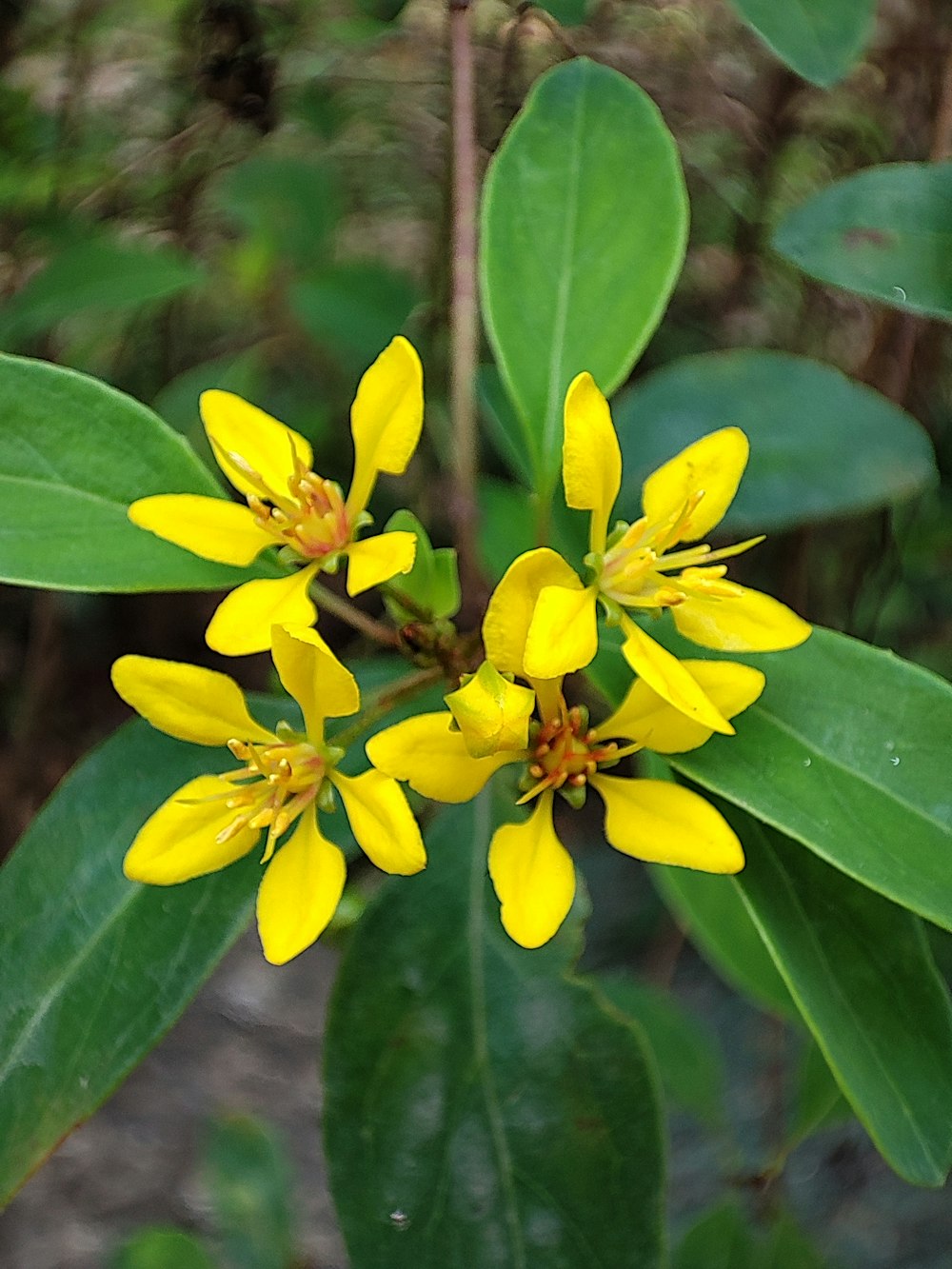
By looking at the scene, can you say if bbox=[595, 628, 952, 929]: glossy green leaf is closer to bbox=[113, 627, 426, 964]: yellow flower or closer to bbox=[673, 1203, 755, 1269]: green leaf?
bbox=[113, 627, 426, 964]: yellow flower

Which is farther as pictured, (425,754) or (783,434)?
(783,434)

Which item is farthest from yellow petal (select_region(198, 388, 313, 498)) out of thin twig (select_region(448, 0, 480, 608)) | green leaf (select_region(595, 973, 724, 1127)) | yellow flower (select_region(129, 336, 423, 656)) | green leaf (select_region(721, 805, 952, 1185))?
green leaf (select_region(595, 973, 724, 1127))

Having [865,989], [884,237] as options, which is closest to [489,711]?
[865,989]

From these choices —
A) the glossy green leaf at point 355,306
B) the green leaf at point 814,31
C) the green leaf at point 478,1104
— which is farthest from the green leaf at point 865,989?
the glossy green leaf at point 355,306

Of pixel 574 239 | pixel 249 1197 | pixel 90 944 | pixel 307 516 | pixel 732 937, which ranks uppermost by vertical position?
pixel 574 239

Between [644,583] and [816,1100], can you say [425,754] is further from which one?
[816,1100]

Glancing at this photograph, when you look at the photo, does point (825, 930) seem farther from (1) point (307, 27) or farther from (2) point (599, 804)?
(1) point (307, 27)

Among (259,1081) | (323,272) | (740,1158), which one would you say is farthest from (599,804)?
(323,272)
